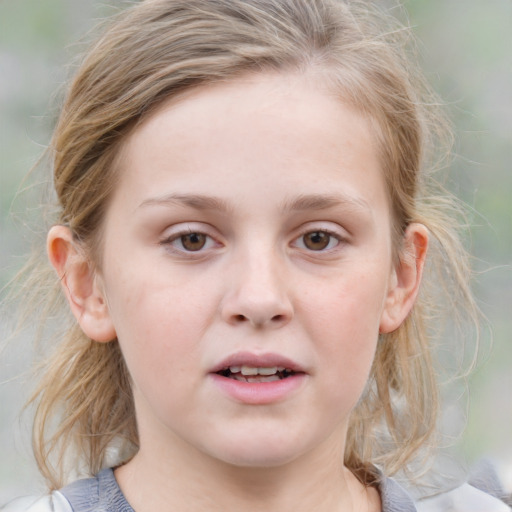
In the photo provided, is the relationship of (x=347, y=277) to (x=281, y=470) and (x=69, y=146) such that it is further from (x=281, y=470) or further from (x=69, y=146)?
(x=69, y=146)

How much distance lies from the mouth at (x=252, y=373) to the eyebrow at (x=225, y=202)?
239 mm

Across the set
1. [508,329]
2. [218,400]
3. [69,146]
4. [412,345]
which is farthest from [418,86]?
[508,329]

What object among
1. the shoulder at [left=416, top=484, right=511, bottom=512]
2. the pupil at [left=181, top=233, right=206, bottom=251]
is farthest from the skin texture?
the shoulder at [left=416, top=484, right=511, bottom=512]

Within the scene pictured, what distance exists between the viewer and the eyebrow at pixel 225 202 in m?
1.61

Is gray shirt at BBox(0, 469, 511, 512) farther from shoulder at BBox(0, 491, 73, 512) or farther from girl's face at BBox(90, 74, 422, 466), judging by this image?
girl's face at BBox(90, 74, 422, 466)

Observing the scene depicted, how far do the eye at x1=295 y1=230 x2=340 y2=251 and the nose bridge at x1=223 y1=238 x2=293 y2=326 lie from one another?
0.07 meters

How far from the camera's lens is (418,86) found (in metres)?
2.09

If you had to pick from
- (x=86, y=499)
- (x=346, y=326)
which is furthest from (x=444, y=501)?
(x=86, y=499)

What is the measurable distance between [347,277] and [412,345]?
56cm

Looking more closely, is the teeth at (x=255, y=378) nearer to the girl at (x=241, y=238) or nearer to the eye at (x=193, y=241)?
the girl at (x=241, y=238)

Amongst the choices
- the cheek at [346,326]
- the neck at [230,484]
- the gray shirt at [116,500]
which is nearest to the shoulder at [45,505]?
the gray shirt at [116,500]

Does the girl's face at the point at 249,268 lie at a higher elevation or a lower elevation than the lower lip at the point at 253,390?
higher

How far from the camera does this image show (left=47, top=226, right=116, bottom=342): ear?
6.02 ft

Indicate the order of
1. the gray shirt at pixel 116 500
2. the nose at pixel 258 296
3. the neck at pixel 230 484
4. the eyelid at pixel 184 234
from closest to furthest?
the nose at pixel 258 296, the eyelid at pixel 184 234, the neck at pixel 230 484, the gray shirt at pixel 116 500
